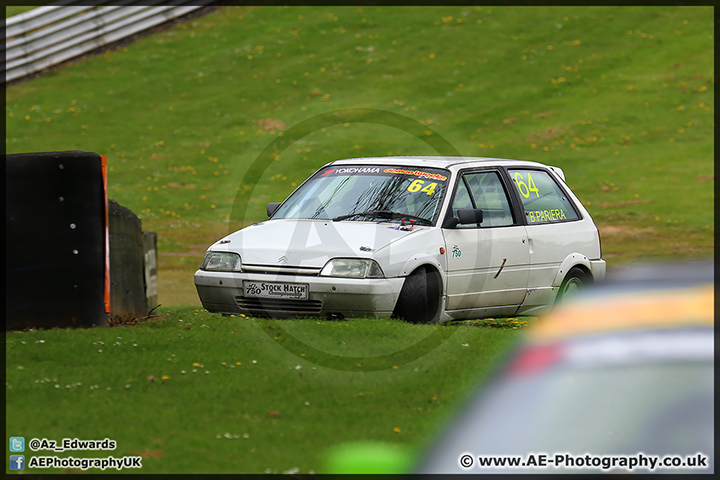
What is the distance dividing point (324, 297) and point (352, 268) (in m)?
0.35

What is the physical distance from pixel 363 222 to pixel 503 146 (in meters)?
17.7

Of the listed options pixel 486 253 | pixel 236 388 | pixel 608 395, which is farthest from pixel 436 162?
pixel 608 395

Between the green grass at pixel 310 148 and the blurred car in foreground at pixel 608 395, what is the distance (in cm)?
237

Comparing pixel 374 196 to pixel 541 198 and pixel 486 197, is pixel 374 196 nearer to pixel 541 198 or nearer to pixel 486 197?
pixel 486 197

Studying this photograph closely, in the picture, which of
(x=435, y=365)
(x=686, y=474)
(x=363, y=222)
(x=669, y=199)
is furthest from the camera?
(x=669, y=199)

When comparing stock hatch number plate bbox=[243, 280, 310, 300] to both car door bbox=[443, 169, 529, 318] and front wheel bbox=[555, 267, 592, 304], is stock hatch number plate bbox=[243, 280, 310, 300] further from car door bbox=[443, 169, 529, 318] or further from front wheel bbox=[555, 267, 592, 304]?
front wheel bbox=[555, 267, 592, 304]

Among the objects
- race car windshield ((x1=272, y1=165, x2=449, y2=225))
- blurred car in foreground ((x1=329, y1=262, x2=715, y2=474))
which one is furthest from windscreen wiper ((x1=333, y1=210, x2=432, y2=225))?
blurred car in foreground ((x1=329, y1=262, x2=715, y2=474))

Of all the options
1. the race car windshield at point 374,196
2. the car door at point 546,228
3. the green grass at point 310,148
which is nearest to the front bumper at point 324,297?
the green grass at point 310,148

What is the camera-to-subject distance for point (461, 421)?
7.13 ft

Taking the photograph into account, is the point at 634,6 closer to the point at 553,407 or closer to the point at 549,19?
the point at 549,19

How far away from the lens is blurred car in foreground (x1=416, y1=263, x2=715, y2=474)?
6.10 ft

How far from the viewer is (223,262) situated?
25.2 feet

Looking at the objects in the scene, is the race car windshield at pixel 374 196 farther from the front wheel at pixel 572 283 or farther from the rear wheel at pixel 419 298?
the front wheel at pixel 572 283

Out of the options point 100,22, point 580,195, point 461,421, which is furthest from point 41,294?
point 100,22
